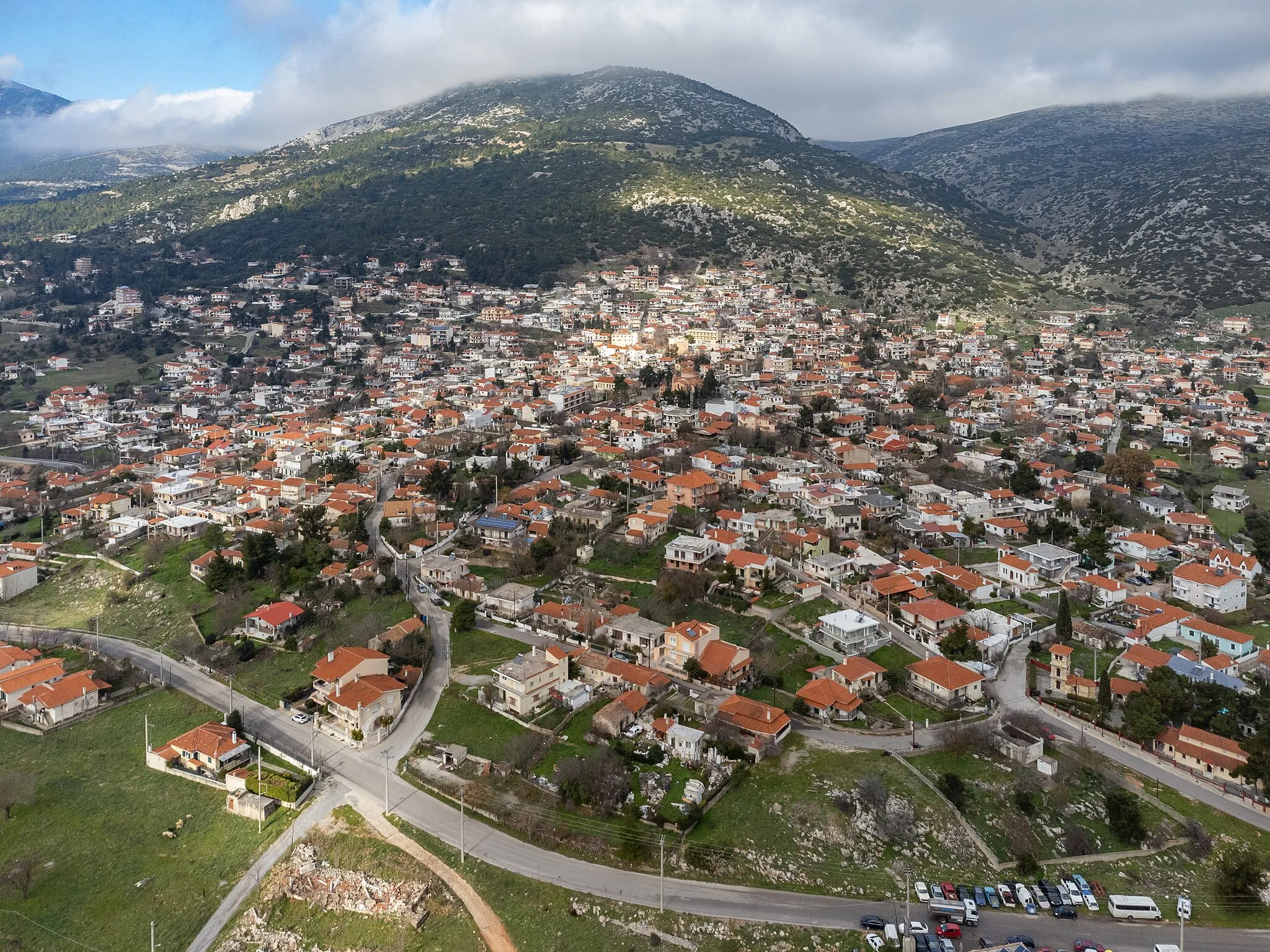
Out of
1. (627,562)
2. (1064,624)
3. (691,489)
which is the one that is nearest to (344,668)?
(627,562)

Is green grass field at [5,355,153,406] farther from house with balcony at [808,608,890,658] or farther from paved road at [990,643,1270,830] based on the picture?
paved road at [990,643,1270,830]

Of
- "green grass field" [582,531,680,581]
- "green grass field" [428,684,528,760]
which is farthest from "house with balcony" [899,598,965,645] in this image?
"green grass field" [428,684,528,760]

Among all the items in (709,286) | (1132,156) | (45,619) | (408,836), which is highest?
(1132,156)

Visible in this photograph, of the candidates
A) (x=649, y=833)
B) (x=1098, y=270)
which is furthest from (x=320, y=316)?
(x=1098, y=270)

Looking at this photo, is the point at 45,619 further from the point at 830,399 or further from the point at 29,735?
the point at 830,399

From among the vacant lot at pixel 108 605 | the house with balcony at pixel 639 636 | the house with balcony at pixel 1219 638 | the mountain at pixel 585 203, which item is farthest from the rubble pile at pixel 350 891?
the mountain at pixel 585 203

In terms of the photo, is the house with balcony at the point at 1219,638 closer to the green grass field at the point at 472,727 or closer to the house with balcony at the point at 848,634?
the house with balcony at the point at 848,634
